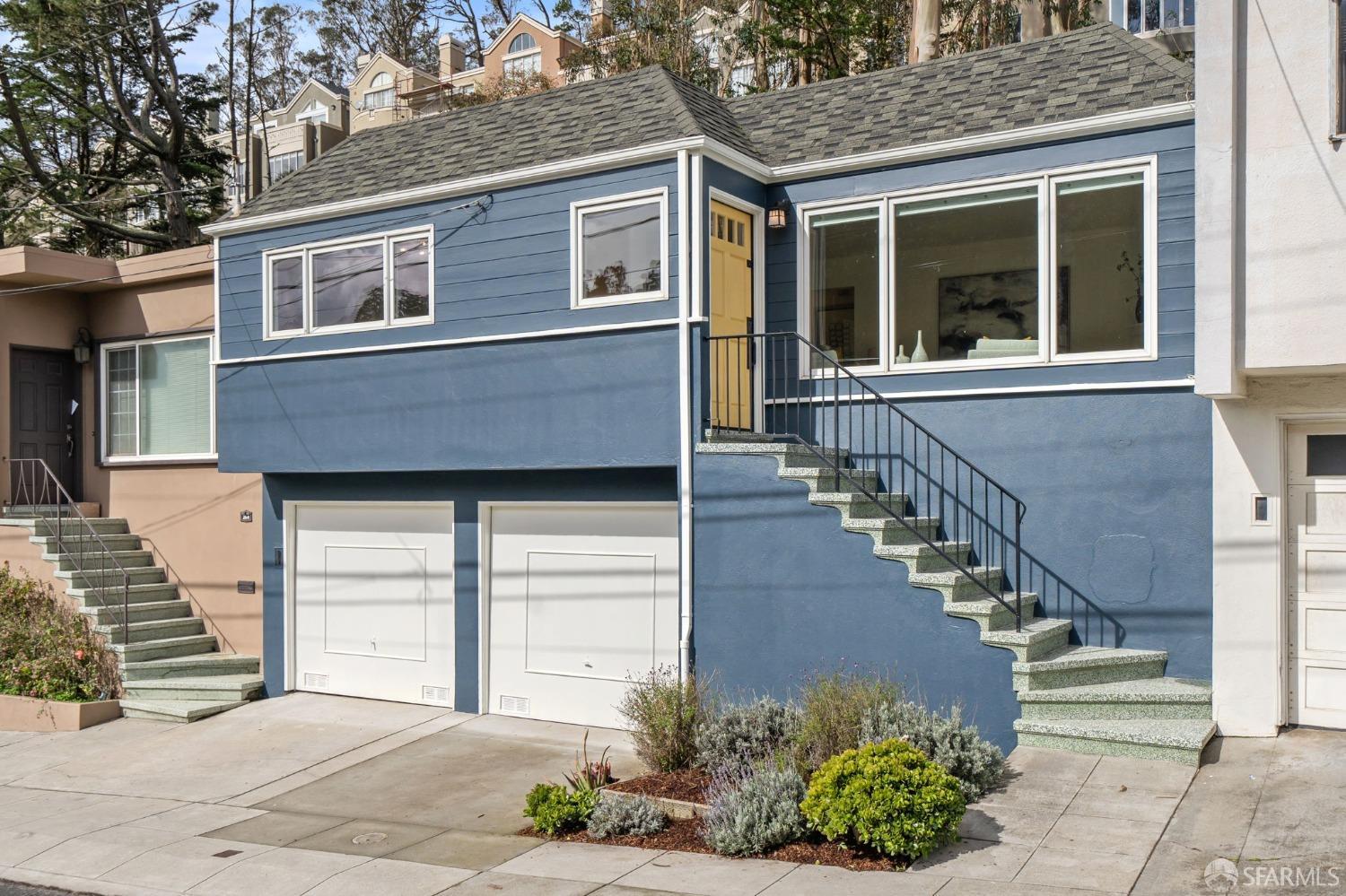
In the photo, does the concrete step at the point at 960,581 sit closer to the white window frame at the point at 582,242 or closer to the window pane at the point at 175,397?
the white window frame at the point at 582,242

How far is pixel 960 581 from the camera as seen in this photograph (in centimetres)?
870

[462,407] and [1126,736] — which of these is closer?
[1126,736]

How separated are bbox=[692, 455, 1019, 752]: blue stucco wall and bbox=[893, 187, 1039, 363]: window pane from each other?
2.00 m

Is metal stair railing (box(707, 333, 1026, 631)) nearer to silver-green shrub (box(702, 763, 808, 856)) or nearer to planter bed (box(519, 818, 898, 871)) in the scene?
silver-green shrub (box(702, 763, 808, 856))

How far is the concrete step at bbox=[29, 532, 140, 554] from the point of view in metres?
13.5

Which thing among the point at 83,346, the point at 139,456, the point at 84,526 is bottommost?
the point at 84,526

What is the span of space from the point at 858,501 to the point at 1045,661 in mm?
1906

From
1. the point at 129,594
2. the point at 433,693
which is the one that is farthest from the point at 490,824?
the point at 129,594

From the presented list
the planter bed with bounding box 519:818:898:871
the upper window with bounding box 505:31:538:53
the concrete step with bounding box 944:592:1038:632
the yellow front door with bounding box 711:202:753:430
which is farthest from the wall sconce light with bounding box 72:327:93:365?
the upper window with bounding box 505:31:538:53

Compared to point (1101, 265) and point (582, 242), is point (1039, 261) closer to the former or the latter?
point (1101, 265)

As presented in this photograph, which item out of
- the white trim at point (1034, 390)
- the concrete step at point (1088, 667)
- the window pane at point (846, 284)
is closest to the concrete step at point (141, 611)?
the white trim at point (1034, 390)

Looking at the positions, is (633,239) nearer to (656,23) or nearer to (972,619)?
(972,619)

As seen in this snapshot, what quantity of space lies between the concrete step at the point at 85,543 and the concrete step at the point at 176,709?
86.3 inches

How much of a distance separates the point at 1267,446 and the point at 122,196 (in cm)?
2288
